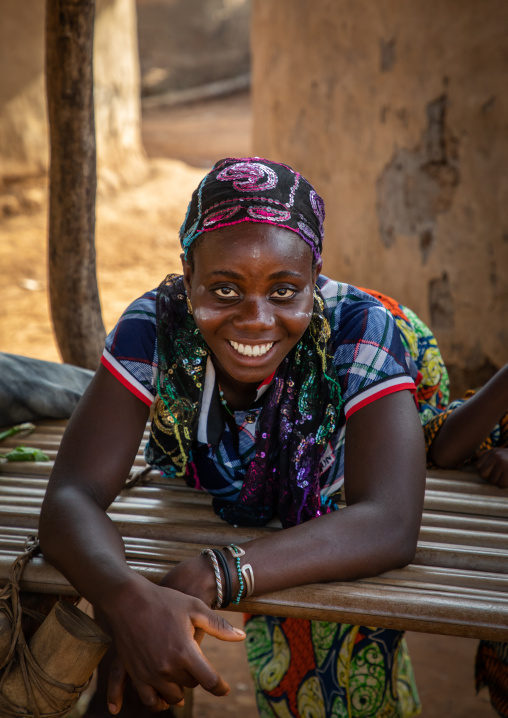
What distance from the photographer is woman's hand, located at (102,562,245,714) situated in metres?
1.30

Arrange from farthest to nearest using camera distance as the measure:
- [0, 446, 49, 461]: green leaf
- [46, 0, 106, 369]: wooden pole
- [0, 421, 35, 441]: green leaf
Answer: [46, 0, 106, 369]: wooden pole < [0, 421, 35, 441]: green leaf < [0, 446, 49, 461]: green leaf

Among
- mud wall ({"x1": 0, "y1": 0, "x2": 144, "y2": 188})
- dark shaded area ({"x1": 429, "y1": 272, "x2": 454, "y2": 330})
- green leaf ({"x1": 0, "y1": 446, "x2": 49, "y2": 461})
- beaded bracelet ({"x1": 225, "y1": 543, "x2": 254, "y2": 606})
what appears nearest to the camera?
beaded bracelet ({"x1": 225, "y1": 543, "x2": 254, "y2": 606})

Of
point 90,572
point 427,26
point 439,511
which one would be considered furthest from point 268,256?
point 427,26

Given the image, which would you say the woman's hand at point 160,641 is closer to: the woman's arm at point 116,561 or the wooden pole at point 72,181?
the woman's arm at point 116,561

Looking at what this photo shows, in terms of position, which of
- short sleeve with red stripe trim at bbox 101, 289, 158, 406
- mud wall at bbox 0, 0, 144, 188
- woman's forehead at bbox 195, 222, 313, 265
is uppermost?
mud wall at bbox 0, 0, 144, 188

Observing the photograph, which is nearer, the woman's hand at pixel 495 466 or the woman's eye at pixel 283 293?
the woman's eye at pixel 283 293

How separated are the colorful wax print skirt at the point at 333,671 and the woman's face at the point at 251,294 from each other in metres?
0.77

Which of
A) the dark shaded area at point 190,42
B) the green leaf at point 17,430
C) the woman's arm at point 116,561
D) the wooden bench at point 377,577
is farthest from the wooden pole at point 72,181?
the dark shaded area at point 190,42

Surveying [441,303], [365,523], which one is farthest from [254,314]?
[441,303]

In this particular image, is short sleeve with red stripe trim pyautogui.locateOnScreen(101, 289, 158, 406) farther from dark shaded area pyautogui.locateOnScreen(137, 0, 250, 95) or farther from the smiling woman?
dark shaded area pyautogui.locateOnScreen(137, 0, 250, 95)

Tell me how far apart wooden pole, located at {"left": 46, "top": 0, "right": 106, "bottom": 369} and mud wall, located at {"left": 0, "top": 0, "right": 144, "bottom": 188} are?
14.6 ft

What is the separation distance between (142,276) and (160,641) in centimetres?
542

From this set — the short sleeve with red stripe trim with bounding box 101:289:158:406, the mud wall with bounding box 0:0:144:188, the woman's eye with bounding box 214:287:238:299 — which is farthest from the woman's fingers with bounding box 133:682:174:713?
the mud wall with bounding box 0:0:144:188

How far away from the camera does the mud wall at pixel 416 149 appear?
11.5 ft
